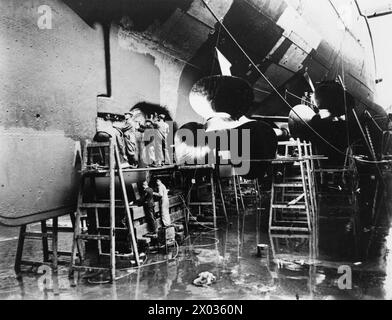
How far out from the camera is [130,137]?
22.9 ft

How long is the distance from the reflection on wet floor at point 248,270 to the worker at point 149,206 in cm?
66

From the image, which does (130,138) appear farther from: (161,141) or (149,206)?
(149,206)

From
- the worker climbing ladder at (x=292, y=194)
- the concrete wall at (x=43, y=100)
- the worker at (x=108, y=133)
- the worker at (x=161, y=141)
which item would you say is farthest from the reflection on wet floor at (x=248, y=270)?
the worker at (x=108, y=133)

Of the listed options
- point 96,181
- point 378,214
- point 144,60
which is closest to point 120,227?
point 96,181

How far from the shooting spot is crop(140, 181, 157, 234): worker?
22.3ft

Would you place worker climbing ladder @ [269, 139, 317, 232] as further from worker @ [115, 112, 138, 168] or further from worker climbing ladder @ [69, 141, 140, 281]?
worker climbing ladder @ [69, 141, 140, 281]

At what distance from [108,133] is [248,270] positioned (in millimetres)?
3587

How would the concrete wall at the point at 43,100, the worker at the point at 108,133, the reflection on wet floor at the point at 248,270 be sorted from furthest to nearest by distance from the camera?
the worker at the point at 108,133, the concrete wall at the point at 43,100, the reflection on wet floor at the point at 248,270

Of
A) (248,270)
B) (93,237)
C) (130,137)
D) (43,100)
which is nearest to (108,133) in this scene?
(130,137)

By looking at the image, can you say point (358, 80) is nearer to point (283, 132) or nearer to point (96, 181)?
point (283, 132)

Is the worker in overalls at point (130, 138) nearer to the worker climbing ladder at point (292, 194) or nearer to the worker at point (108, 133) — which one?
the worker at point (108, 133)

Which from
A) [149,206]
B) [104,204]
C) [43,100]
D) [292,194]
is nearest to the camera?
[43,100]

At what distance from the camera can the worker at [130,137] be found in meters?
6.79

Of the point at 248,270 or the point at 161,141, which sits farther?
the point at 161,141
